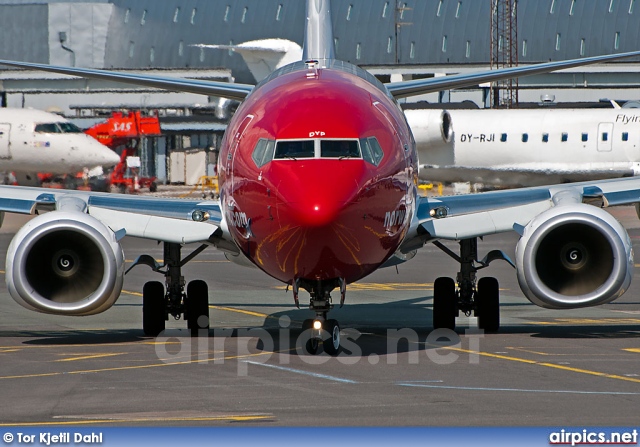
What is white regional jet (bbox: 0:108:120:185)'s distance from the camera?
54000 millimetres

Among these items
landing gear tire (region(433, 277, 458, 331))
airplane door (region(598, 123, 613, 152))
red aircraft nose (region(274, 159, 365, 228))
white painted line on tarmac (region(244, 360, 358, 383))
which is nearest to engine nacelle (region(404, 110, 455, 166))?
airplane door (region(598, 123, 613, 152))

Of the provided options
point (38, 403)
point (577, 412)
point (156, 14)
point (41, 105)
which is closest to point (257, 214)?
point (38, 403)

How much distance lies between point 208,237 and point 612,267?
5388 mm

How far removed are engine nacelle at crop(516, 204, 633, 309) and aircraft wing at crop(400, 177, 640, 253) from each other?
0.65 meters

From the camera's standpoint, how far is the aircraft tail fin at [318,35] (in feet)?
68.8

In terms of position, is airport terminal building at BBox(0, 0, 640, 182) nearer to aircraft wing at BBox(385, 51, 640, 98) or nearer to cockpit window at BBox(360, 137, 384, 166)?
aircraft wing at BBox(385, 51, 640, 98)

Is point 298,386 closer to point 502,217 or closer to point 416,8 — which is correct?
point 502,217

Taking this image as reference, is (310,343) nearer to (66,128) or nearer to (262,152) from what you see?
(262,152)

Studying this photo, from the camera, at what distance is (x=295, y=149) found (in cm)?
1402

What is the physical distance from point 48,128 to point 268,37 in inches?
1822

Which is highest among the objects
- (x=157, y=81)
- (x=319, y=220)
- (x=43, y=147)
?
(x=43, y=147)

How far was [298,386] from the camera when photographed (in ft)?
42.3

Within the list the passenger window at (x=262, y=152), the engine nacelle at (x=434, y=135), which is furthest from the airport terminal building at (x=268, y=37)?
the passenger window at (x=262, y=152)
